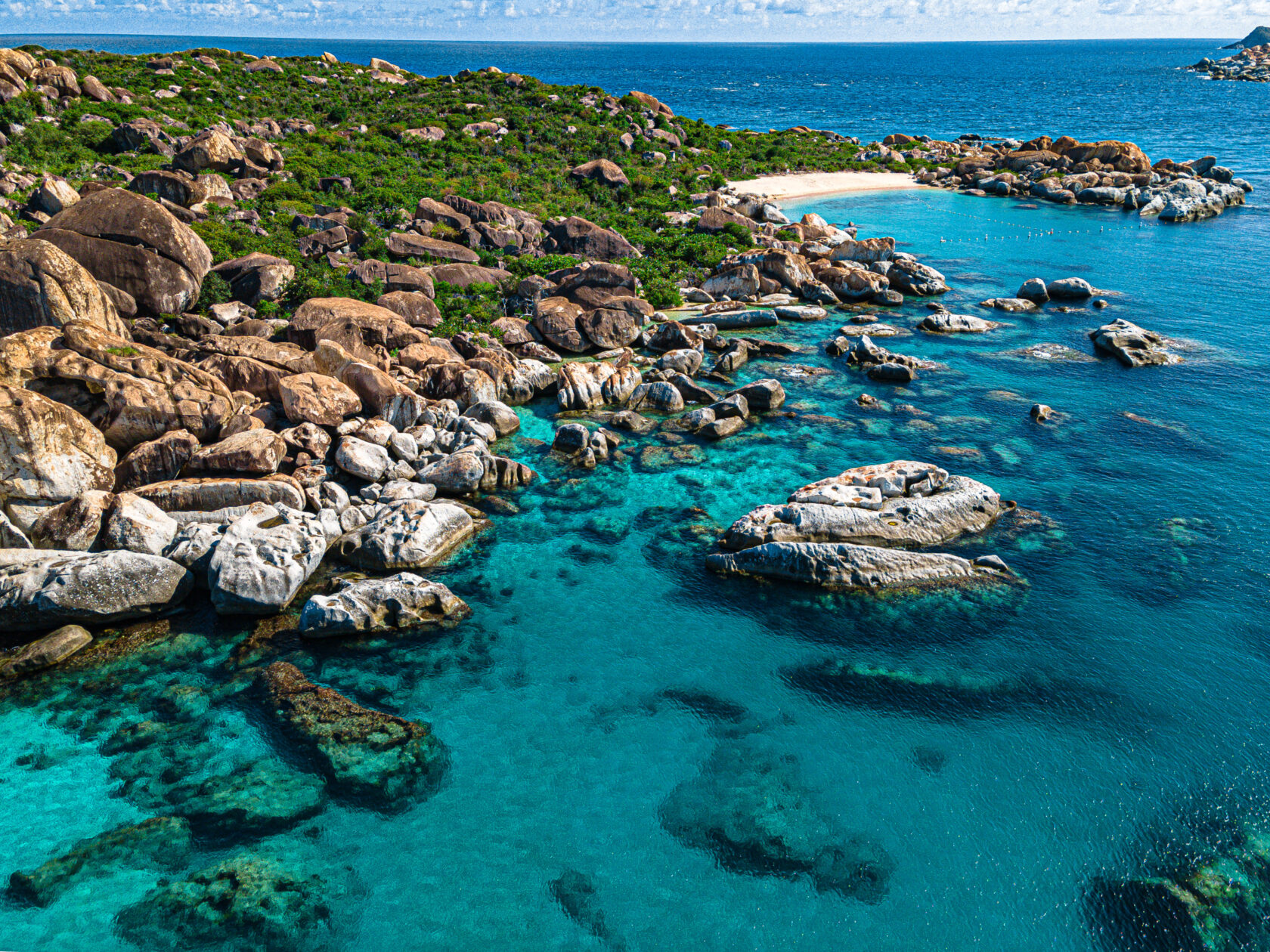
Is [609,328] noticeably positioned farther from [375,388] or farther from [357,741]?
[357,741]

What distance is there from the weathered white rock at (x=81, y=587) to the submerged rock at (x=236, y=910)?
32.7 feet

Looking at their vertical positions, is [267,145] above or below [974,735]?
above

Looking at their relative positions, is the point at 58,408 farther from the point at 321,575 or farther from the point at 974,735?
the point at 974,735

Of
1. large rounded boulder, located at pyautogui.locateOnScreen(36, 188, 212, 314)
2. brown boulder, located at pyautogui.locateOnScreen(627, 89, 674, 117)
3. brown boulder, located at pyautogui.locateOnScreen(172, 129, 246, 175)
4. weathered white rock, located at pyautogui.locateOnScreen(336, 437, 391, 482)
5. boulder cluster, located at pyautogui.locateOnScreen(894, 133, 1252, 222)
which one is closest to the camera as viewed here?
weathered white rock, located at pyautogui.locateOnScreen(336, 437, 391, 482)

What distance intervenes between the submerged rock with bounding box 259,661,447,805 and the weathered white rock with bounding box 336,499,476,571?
545 cm

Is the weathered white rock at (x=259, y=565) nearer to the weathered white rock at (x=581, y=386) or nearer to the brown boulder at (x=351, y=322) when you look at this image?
the brown boulder at (x=351, y=322)

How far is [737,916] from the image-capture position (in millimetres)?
15266

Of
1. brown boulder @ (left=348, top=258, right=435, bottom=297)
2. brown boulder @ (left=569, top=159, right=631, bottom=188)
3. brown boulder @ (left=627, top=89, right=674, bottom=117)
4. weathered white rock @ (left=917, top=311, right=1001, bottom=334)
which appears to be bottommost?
weathered white rock @ (left=917, top=311, right=1001, bottom=334)

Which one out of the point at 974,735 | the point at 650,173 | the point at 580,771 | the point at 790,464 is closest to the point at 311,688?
the point at 580,771

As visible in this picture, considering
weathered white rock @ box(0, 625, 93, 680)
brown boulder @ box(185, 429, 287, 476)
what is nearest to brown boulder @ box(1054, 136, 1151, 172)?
brown boulder @ box(185, 429, 287, 476)

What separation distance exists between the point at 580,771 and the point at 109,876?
401 inches

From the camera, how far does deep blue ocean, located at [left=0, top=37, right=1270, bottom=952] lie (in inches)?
612

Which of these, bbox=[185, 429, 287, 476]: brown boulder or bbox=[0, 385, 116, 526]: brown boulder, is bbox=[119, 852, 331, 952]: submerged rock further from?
bbox=[0, 385, 116, 526]: brown boulder

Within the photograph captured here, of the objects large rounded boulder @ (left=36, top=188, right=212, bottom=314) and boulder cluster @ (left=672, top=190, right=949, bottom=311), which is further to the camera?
boulder cluster @ (left=672, top=190, right=949, bottom=311)
